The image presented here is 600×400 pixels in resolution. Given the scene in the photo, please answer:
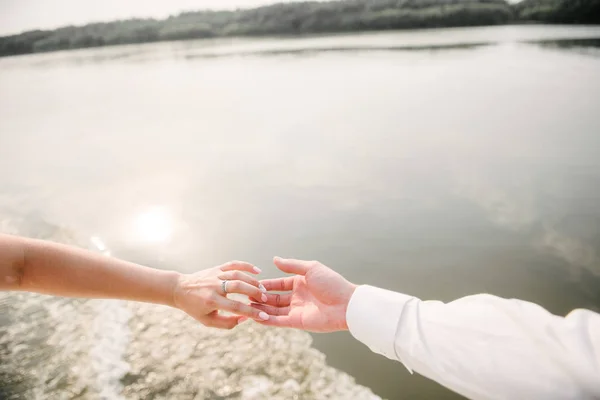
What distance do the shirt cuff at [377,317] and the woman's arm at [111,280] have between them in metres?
0.59

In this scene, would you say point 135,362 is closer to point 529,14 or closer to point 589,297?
point 589,297

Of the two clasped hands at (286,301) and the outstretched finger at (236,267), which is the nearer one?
the two clasped hands at (286,301)

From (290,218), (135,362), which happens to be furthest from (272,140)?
(135,362)

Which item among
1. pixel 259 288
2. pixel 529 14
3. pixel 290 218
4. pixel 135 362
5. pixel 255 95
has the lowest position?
pixel 135 362

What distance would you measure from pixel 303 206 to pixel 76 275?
2.67 m

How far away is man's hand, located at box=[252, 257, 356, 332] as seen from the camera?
5.72 ft

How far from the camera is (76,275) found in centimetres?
178

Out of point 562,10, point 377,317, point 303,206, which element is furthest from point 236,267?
point 562,10

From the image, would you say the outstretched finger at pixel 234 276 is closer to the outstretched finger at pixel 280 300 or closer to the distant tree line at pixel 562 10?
the outstretched finger at pixel 280 300

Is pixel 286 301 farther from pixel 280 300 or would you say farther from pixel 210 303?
pixel 210 303

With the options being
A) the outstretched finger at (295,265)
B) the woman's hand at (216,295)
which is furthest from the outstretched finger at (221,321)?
the outstretched finger at (295,265)

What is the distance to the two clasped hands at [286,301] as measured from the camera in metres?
1.76

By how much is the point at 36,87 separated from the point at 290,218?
47.3 ft

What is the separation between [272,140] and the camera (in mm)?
6637
